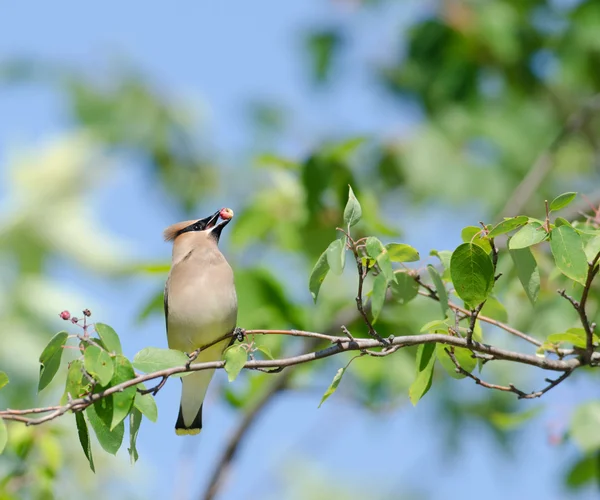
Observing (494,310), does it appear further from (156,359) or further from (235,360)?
(156,359)

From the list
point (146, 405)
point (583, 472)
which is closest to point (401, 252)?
point (146, 405)

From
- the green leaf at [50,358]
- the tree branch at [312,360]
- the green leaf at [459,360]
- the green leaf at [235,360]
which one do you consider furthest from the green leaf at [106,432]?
the green leaf at [459,360]

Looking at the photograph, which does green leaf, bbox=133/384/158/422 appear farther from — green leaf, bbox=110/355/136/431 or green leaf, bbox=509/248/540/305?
green leaf, bbox=509/248/540/305

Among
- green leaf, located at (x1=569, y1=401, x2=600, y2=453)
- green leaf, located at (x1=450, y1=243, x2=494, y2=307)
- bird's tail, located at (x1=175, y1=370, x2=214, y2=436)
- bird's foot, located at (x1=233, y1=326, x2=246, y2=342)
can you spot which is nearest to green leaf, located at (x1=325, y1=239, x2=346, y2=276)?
green leaf, located at (x1=450, y1=243, x2=494, y2=307)

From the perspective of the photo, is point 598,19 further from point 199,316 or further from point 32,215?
point 32,215

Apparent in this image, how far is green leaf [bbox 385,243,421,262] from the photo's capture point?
2.96m

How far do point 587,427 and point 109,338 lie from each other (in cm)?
213

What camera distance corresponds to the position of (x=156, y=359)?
9.68 ft

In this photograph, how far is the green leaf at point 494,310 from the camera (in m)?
3.56

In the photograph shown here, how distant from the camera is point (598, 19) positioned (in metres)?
7.09

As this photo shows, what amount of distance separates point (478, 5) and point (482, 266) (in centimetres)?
570

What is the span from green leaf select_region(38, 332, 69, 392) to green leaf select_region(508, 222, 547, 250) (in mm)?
1274

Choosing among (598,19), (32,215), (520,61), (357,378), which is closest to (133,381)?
(357,378)

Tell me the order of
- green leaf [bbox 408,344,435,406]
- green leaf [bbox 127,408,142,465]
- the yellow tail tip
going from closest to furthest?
1. green leaf [bbox 127,408,142,465]
2. green leaf [bbox 408,344,435,406]
3. the yellow tail tip
